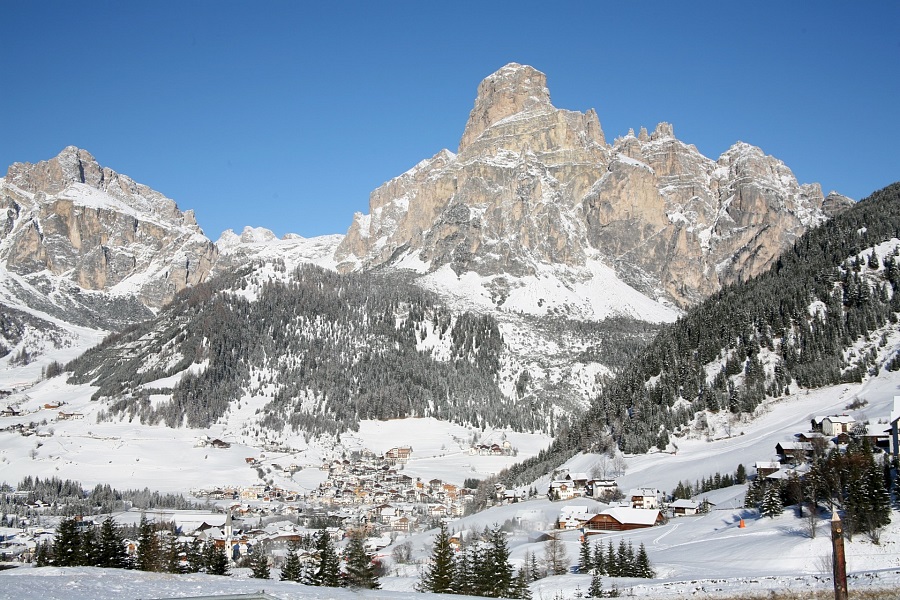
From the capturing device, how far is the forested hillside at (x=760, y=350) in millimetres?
148625

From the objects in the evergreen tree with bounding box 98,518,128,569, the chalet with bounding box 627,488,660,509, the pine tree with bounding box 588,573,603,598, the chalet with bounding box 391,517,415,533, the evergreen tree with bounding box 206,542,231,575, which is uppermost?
the chalet with bounding box 627,488,660,509

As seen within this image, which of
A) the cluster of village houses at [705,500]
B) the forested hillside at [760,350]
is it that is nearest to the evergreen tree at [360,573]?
the cluster of village houses at [705,500]

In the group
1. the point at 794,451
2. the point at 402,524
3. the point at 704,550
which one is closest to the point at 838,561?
the point at 704,550

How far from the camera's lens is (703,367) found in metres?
164

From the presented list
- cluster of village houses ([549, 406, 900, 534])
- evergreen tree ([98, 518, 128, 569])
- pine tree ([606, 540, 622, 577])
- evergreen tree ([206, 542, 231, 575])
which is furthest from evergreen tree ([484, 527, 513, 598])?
cluster of village houses ([549, 406, 900, 534])

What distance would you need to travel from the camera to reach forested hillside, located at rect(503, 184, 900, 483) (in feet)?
488

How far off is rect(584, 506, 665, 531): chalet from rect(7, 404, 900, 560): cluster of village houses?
12 centimetres

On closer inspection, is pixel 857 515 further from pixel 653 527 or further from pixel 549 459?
pixel 549 459

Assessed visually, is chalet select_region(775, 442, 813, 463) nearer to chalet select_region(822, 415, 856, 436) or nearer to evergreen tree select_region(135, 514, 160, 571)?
chalet select_region(822, 415, 856, 436)

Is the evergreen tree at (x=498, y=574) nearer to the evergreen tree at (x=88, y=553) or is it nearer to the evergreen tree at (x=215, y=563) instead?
the evergreen tree at (x=215, y=563)

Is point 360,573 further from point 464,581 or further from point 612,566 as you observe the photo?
point 612,566

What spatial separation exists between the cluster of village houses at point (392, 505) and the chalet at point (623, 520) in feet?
0.39

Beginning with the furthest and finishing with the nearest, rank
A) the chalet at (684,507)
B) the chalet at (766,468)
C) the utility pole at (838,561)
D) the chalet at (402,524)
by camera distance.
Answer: the chalet at (402,524)
the chalet at (766,468)
the chalet at (684,507)
the utility pole at (838,561)

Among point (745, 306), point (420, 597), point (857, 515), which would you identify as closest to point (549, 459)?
point (745, 306)
